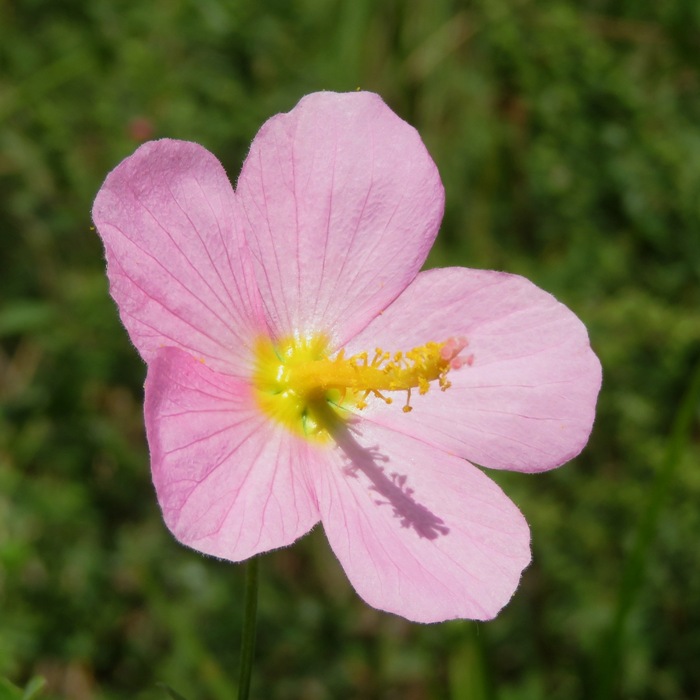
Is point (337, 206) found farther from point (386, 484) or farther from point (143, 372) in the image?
point (143, 372)

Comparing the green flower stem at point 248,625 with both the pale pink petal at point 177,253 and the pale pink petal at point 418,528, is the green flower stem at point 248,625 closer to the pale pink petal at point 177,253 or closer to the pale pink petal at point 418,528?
the pale pink petal at point 418,528

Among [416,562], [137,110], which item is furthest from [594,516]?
[137,110]

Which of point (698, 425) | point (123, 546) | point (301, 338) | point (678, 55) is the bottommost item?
point (698, 425)

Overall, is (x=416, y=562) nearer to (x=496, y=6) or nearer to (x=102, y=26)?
(x=496, y=6)

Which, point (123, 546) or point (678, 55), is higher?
point (678, 55)

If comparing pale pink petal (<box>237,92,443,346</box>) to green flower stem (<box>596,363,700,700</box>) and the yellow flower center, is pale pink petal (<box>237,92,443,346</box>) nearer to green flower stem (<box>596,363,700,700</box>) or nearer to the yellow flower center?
the yellow flower center

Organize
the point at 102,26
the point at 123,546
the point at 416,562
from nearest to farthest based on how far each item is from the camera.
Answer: the point at 416,562, the point at 123,546, the point at 102,26
